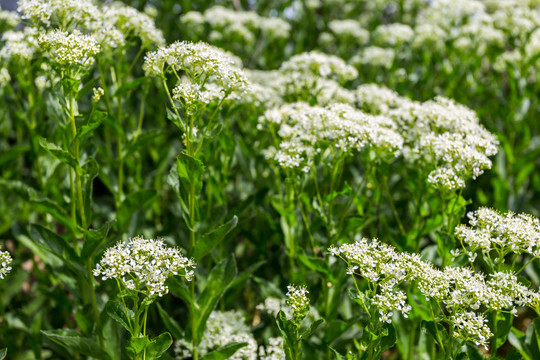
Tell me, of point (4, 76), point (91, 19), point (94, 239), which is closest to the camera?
point (94, 239)

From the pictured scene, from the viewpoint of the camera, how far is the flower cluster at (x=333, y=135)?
8.98 feet

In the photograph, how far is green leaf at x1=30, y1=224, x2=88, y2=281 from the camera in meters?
2.55

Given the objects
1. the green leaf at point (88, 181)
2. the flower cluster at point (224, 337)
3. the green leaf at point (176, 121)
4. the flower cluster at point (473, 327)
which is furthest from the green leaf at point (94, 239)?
the flower cluster at point (473, 327)

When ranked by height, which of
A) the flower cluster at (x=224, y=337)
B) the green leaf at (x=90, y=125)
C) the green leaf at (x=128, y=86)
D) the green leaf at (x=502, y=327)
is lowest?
the flower cluster at (x=224, y=337)

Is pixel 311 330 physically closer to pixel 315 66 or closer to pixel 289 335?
pixel 289 335

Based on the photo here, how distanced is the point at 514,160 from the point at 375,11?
115 inches

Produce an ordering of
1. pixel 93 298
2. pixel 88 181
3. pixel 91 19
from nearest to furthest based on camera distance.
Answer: pixel 88 181
pixel 93 298
pixel 91 19

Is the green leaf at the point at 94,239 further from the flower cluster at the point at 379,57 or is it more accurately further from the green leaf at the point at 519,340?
the flower cluster at the point at 379,57

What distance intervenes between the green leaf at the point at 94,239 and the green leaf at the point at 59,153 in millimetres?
288

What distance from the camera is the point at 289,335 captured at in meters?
2.10

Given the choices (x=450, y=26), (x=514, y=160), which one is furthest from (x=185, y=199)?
(x=450, y=26)

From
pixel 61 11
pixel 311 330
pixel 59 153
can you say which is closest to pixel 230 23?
pixel 61 11

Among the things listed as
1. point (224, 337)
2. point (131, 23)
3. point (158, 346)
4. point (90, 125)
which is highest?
point (131, 23)

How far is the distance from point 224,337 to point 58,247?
37.3 inches
